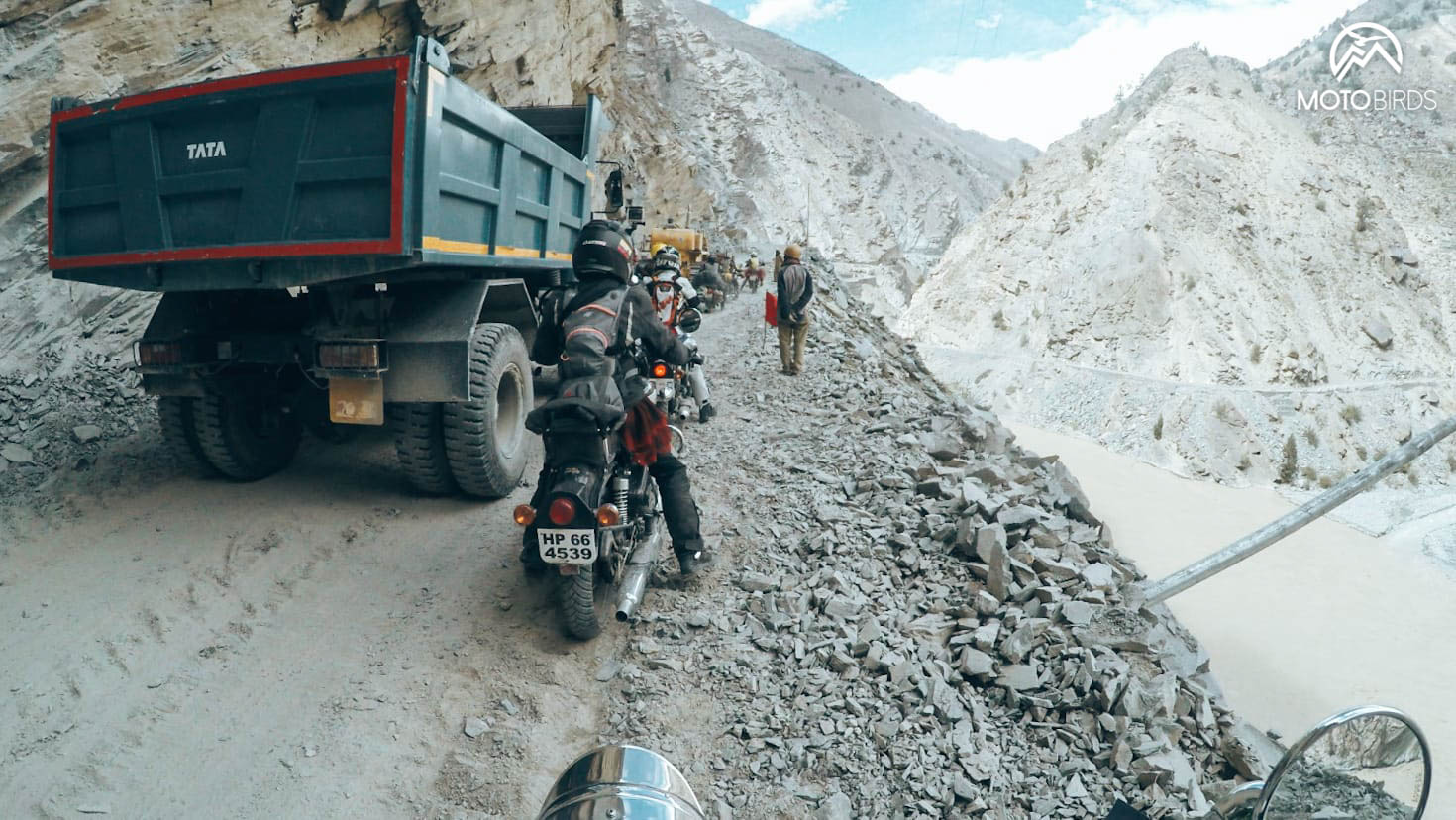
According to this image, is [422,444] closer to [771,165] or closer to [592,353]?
[592,353]

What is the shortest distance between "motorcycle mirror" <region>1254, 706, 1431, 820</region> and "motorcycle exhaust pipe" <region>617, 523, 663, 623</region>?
9.07ft

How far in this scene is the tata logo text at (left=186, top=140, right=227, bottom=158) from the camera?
4.32 m

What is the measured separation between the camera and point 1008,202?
112 feet

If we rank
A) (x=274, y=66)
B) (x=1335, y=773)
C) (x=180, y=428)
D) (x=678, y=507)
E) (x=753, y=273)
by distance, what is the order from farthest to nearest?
(x=753, y=273)
(x=274, y=66)
(x=180, y=428)
(x=678, y=507)
(x=1335, y=773)

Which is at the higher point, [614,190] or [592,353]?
[614,190]

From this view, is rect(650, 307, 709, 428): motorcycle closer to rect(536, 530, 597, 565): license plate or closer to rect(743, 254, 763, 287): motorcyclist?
rect(536, 530, 597, 565): license plate

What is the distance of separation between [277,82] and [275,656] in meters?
3.03

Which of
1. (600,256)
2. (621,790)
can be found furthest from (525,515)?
(621,790)

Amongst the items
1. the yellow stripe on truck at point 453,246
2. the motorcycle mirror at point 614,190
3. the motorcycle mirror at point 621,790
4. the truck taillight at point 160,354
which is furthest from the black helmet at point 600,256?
the motorcycle mirror at point 614,190

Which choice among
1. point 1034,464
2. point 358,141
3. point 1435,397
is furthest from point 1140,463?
point 358,141

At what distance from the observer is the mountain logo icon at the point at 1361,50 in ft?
125

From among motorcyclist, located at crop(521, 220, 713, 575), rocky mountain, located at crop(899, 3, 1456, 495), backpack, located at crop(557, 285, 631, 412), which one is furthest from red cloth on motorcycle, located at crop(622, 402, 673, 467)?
rocky mountain, located at crop(899, 3, 1456, 495)

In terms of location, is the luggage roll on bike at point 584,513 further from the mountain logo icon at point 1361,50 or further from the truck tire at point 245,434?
the mountain logo icon at point 1361,50

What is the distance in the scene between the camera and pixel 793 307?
9.43 meters
